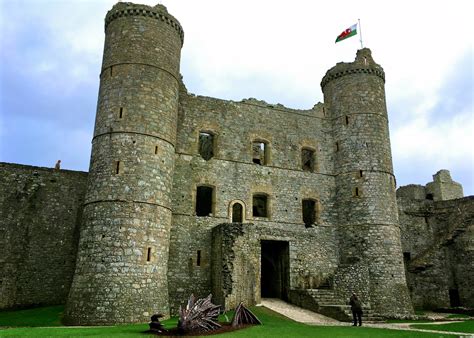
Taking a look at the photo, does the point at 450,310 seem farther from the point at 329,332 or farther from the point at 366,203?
the point at 329,332

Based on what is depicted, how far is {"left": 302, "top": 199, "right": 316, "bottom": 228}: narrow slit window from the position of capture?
23.5 m

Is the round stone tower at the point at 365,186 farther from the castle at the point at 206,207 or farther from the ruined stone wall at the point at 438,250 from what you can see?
the ruined stone wall at the point at 438,250

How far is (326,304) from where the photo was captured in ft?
59.0

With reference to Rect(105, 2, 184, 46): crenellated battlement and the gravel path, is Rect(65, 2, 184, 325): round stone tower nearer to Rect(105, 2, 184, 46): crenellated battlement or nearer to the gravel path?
Rect(105, 2, 184, 46): crenellated battlement

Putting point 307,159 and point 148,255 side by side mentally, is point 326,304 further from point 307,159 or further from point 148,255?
point 307,159

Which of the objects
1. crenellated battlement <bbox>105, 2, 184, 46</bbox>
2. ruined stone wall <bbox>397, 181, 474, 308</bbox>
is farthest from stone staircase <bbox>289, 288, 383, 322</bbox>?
crenellated battlement <bbox>105, 2, 184, 46</bbox>

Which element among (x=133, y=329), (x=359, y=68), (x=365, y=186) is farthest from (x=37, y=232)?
(x=359, y=68)

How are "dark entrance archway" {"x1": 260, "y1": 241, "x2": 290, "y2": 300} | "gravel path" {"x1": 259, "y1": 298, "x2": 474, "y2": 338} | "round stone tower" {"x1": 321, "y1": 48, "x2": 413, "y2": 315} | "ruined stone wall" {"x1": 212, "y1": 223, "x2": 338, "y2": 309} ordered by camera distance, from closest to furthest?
"gravel path" {"x1": 259, "y1": 298, "x2": 474, "y2": 338} < "ruined stone wall" {"x1": 212, "y1": 223, "x2": 338, "y2": 309} < "dark entrance archway" {"x1": 260, "y1": 241, "x2": 290, "y2": 300} < "round stone tower" {"x1": 321, "y1": 48, "x2": 413, "y2": 315}

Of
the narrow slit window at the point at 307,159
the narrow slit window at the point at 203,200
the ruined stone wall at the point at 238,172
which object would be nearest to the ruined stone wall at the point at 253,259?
the ruined stone wall at the point at 238,172

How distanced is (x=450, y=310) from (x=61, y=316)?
2043 centimetres

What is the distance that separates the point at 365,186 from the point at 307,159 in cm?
426

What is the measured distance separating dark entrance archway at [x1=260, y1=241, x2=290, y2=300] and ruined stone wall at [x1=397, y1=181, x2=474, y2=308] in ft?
31.5

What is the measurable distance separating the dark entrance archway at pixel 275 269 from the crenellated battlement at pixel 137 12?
12.2 metres

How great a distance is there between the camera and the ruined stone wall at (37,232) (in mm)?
18938
